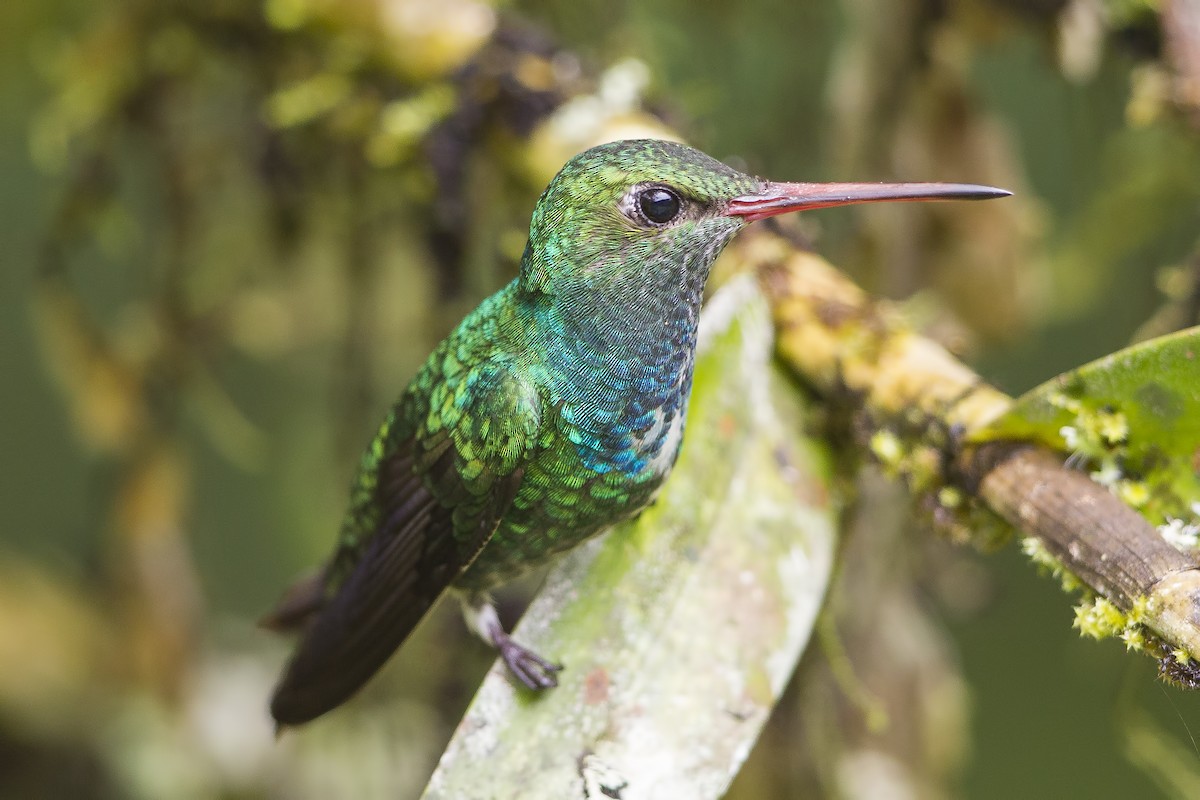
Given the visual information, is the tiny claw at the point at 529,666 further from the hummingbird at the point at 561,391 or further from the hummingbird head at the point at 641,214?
the hummingbird head at the point at 641,214

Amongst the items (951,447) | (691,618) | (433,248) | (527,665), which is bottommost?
(527,665)

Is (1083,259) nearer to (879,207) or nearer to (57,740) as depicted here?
(879,207)

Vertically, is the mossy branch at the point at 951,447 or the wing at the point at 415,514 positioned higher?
the mossy branch at the point at 951,447

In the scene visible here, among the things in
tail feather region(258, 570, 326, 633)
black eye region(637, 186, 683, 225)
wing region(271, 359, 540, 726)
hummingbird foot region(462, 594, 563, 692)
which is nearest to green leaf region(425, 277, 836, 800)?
hummingbird foot region(462, 594, 563, 692)

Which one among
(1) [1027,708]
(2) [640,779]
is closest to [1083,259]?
(1) [1027,708]

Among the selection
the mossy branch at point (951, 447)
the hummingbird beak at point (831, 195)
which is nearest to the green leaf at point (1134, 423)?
the mossy branch at point (951, 447)

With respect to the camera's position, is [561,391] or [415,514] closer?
[561,391]

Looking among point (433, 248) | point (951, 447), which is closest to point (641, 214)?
point (951, 447)

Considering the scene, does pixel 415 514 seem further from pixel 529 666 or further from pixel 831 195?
pixel 831 195
